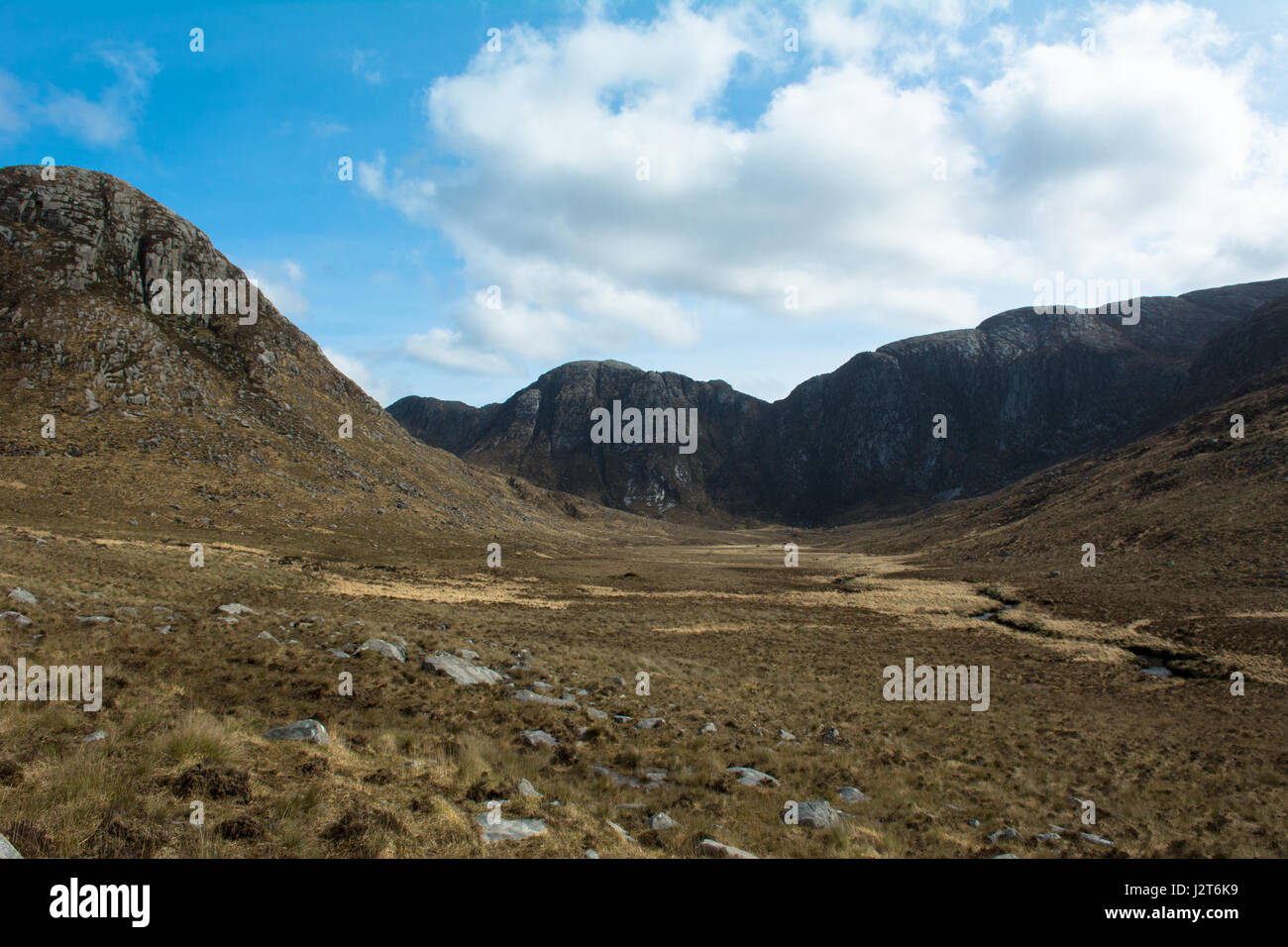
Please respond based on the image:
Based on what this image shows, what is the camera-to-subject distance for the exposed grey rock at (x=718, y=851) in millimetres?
7981

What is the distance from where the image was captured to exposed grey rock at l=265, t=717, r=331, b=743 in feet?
31.9

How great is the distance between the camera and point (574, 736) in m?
13.1

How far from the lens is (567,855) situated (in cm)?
727

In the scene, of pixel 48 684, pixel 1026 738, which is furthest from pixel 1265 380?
pixel 48 684

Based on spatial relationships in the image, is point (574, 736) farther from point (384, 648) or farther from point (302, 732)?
point (384, 648)

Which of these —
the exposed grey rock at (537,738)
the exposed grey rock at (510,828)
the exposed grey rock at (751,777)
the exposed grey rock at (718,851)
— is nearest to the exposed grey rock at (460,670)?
the exposed grey rock at (537,738)

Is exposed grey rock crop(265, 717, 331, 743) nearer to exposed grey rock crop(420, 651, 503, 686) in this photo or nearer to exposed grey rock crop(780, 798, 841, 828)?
exposed grey rock crop(420, 651, 503, 686)

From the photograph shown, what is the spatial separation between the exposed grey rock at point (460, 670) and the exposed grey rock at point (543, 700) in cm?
131

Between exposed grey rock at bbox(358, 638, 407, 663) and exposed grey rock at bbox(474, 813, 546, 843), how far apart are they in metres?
9.91

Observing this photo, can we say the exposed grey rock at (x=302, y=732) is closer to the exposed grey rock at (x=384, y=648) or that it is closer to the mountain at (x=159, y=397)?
the exposed grey rock at (x=384, y=648)

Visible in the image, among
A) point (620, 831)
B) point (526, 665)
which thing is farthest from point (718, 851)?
point (526, 665)

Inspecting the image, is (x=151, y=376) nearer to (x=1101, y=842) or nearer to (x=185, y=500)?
(x=185, y=500)

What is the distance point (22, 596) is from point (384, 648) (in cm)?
1042
